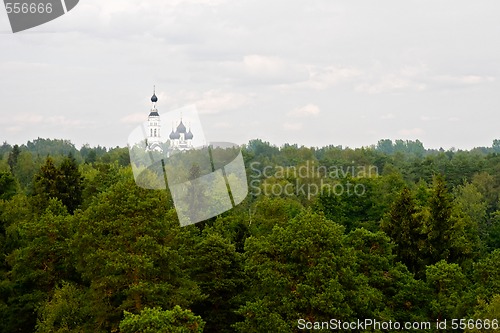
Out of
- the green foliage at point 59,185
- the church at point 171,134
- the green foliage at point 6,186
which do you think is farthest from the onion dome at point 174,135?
the green foliage at point 6,186

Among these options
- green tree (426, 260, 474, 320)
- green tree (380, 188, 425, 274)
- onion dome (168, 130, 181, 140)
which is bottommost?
green tree (426, 260, 474, 320)

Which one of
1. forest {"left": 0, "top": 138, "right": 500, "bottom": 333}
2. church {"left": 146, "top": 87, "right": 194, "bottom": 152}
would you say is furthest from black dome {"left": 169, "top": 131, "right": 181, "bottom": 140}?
forest {"left": 0, "top": 138, "right": 500, "bottom": 333}

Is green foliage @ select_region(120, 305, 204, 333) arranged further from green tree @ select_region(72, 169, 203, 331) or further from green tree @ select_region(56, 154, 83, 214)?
green tree @ select_region(56, 154, 83, 214)

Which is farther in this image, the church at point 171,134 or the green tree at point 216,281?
the church at point 171,134

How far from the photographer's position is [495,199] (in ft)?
275

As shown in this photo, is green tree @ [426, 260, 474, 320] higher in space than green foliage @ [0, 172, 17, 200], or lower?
lower

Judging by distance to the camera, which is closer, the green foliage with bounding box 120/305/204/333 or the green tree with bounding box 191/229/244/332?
the green foliage with bounding box 120/305/204/333

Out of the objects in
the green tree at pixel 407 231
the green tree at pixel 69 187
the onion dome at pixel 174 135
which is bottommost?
the green tree at pixel 407 231

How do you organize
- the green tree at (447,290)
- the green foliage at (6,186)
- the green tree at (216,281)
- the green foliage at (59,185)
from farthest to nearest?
1. the green foliage at (6,186)
2. the green foliage at (59,185)
3. the green tree at (216,281)
4. the green tree at (447,290)

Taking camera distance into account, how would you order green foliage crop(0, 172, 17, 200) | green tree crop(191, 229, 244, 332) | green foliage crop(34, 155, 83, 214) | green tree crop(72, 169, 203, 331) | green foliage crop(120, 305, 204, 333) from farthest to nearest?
green foliage crop(0, 172, 17, 200)
green foliage crop(34, 155, 83, 214)
green tree crop(191, 229, 244, 332)
green tree crop(72, 169, 203, 331)
green foliage crop(120, 305, 204, 333)

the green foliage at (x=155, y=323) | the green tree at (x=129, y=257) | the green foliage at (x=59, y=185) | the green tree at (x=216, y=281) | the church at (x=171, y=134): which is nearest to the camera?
the green foliage at (x=155, y=323)

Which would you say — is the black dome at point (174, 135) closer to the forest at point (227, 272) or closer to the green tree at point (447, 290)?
the forest at point (227, 272)

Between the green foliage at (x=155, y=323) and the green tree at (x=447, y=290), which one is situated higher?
the green foliage at (x=155, y=323)

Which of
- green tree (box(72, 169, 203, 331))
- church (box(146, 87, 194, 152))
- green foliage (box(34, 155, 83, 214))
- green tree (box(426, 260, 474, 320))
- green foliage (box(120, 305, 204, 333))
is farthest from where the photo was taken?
church (box(146, 87, 194, 152))
